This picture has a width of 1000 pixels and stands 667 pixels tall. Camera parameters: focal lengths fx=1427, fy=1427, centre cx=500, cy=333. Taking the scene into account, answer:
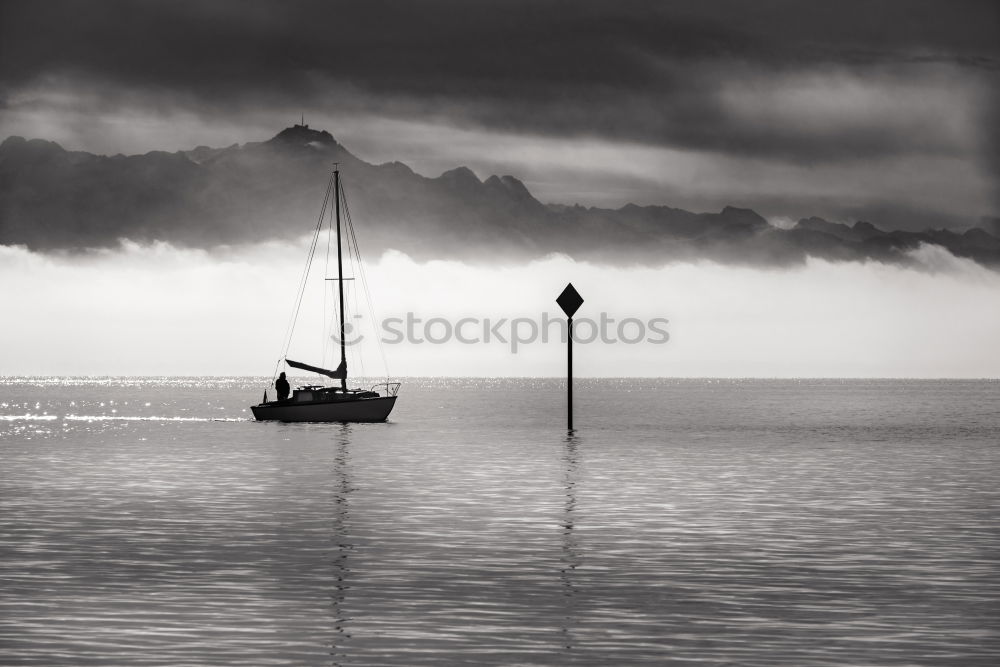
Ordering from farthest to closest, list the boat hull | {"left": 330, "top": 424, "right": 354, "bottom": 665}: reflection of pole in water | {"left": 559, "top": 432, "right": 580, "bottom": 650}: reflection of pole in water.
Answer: the boat hull < {"left": 559, "top": 432, "right": 580, "bottom": 650}: reflection of pole in water < {"left": 330, "top": 424, "right": 354, "bottom": 665}: reflection of pole in water

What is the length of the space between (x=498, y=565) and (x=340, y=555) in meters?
2.79

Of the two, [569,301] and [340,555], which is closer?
[340,555]

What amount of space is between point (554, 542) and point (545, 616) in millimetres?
8174

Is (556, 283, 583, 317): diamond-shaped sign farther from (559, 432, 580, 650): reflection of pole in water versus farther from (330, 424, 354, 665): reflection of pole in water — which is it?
(559, 432, 580, 650): reflection of pole in water

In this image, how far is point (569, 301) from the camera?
65.1 metres

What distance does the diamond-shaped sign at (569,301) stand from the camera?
→ 64938 mm

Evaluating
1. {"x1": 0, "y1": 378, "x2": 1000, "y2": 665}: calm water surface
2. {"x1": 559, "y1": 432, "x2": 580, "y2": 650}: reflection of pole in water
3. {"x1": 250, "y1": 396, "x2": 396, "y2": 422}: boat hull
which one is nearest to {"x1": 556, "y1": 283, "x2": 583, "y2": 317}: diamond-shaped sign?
{"x1": 0, "y1": 378, "x2": 1000, "y2": 665}: calm water surface

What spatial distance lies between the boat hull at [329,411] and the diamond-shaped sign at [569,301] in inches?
1141

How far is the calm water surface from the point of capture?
582 inches

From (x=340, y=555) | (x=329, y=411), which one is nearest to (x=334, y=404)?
(x=329, y=411)

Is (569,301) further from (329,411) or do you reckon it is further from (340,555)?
(340,555)

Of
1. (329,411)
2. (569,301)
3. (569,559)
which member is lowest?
(569,559)

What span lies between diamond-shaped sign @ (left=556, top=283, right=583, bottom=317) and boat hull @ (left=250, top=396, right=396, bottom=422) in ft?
95.1

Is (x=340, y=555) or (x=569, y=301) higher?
(x=569, y=301)
